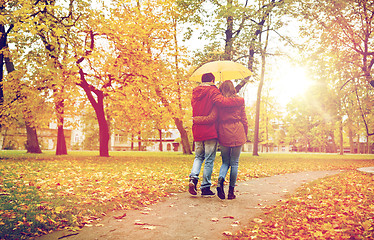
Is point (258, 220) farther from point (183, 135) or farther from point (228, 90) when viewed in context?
point (183, 135)

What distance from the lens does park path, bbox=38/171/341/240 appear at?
3543 mm

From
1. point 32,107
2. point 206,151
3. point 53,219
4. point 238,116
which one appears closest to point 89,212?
point 53,219

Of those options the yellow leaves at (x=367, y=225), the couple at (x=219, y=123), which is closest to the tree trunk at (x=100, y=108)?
the couple at (x=219, y=123)

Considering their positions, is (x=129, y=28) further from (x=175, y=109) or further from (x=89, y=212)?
(x=89, y=212)

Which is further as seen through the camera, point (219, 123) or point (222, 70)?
point (222, 70)

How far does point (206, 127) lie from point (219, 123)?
10.6 inches

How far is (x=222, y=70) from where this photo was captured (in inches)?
236

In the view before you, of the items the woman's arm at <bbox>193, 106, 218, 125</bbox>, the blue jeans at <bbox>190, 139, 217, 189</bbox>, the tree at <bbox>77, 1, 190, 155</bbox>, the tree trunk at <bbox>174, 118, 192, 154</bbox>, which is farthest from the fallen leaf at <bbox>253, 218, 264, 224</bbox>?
the tree trunk at <bbox>174, 118, 192, 154</bbox>

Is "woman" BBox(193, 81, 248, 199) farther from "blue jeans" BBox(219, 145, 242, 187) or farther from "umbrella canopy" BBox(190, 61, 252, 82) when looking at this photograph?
"umbrella canopy" BBox(190, 61, 252, 82)

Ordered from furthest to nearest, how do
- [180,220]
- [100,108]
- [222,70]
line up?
1. [100,108]
2. [222,70]
3. [180,220]

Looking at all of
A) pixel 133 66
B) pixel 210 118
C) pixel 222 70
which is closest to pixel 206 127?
pixel 210 118

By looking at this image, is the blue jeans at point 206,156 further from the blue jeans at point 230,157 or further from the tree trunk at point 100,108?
the tree trunk at point 100,108

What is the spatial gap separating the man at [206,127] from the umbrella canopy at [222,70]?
301 millimetres

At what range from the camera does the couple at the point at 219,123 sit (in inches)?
211
